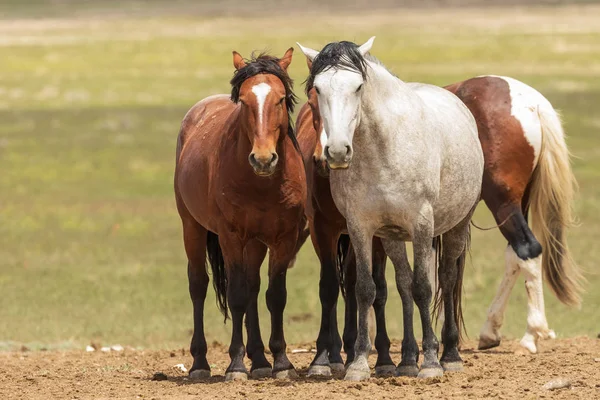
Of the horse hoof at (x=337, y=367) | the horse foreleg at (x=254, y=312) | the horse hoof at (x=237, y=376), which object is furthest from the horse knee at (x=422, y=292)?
the horse hoof at (x=237, y=376)

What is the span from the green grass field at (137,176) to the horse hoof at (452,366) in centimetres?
247

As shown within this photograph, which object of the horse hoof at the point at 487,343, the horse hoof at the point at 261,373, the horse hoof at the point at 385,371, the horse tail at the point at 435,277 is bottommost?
the horse hoof at the point at 487,343

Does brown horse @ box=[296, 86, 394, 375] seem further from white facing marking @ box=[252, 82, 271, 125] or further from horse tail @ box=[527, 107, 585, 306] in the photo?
horse tail @ box=[527, 107, 585, 306]

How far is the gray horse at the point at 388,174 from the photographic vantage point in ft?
23.4

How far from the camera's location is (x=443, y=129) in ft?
25.8

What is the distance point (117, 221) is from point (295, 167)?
11.1m

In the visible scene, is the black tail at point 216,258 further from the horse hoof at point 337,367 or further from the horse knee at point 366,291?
the horse knee at point 366,291

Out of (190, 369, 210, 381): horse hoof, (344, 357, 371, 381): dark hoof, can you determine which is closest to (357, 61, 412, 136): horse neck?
(344, 357, 371, 381): dark hoof

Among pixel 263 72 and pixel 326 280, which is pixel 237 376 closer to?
pixel 326 280

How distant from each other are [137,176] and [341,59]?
53.4ft

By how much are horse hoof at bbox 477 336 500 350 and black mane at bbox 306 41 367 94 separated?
3610mm

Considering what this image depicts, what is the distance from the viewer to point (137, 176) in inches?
906

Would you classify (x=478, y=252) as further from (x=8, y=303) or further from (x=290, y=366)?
(x=290, y=366)

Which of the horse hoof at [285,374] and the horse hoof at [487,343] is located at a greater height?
the horse hoof at [285,374]
